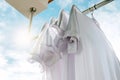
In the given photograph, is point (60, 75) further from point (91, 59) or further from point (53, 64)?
point (91, 59)

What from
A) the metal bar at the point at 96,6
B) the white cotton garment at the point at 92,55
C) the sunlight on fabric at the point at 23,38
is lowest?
the white cotton garment at the point at 92,55

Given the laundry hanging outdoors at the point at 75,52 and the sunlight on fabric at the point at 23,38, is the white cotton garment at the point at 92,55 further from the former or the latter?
the sunlight on fabric at the point at 23,38

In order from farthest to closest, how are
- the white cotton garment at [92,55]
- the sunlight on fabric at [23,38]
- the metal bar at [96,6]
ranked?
the sunlight on fabric at [23,38]
the metal bar at [96,6]
the white cotton garment at [92,55]

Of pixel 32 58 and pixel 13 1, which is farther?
pixel 13 1

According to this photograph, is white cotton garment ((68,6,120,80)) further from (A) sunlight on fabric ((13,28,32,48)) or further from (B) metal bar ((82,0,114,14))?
(A) sunlight on fabric ((13,28,32,48))

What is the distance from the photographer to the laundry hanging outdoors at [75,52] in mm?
783

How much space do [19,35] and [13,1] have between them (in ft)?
0.74

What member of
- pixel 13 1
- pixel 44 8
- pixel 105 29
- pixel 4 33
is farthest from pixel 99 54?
pixel 4 33

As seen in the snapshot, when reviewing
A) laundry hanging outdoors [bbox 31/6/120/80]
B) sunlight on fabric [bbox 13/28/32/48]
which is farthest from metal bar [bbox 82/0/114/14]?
sunlight on fabric [bbox 13/28/32/48]

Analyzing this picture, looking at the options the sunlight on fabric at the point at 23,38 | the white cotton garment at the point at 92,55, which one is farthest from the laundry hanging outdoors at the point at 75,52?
the sunlight on fabric at the point at 23,38

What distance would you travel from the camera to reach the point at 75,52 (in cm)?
78

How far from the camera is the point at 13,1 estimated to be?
114cm

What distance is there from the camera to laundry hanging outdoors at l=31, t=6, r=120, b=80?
0.78 meters

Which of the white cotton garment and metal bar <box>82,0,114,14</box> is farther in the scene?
metal bar <box>82,0,114,14</box>
